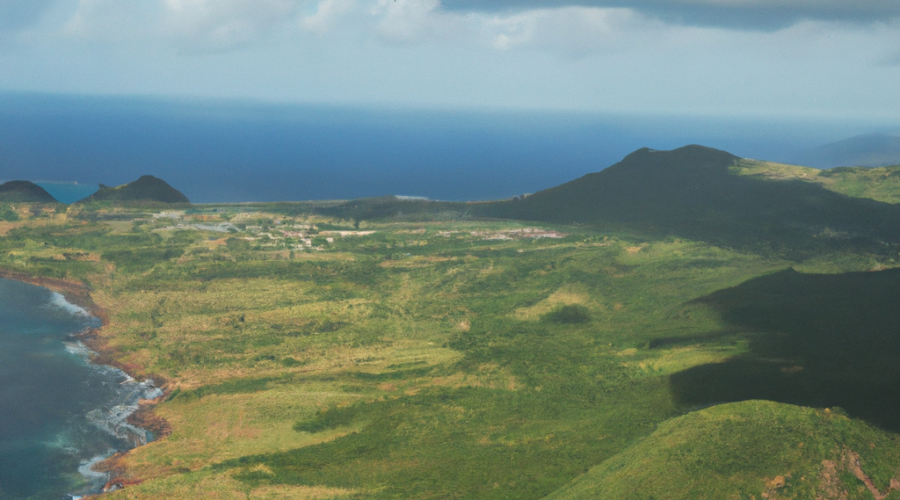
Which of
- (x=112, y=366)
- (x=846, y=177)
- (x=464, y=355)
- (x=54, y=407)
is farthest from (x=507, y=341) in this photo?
(x=846, y=177)

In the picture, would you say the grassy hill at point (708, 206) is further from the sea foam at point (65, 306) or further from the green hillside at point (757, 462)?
the sea foam at point (65, 306)

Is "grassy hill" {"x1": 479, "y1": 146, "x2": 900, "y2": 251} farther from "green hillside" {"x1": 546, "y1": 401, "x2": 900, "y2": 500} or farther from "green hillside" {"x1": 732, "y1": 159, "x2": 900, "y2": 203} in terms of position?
"green hillside" {"x1": 546, "y1": 401, "x2": 900, "y2": 500}

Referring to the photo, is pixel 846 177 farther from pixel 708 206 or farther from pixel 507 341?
pixel 507 341

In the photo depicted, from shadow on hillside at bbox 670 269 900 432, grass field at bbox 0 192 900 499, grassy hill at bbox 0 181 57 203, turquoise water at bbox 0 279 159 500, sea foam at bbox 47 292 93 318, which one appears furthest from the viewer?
grassy hill at bbox 0 181 57 203

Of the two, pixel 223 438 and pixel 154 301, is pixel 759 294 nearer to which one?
pixel 223 438

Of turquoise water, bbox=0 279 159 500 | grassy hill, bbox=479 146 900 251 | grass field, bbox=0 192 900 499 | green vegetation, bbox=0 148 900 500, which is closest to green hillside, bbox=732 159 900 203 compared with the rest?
grassy hill, bbox=479 146 900 251

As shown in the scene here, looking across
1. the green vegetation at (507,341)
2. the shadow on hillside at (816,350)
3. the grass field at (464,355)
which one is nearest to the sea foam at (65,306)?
the grass field at (464,355)

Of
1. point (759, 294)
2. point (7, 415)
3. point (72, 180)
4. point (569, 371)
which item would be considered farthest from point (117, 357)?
point (72, 180)
